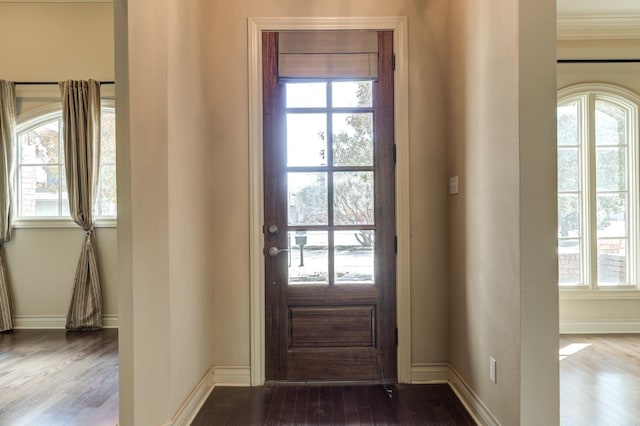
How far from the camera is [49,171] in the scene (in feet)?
12.4

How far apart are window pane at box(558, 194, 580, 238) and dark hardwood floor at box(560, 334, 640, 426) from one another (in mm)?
1051

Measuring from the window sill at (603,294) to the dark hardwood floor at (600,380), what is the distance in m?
0.37

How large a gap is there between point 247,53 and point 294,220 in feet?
4.05

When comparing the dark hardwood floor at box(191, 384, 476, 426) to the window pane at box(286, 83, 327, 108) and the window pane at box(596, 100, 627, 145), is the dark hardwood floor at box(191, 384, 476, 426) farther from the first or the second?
the window pane at box(596, 100, 627, 145)

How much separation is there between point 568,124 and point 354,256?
9.29 ft

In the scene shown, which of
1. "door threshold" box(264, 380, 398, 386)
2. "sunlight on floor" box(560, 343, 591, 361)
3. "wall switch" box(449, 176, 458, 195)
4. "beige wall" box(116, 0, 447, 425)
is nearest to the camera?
"beige wall" box(116, 0, 447, 425)

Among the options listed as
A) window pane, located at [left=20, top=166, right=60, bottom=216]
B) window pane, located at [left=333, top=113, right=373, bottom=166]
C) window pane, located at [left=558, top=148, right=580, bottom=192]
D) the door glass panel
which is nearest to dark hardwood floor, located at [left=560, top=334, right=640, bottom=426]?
window pane, located at [left=558, top=148, right=580, bottom=192]

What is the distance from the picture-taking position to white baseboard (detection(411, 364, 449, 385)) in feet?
8.04

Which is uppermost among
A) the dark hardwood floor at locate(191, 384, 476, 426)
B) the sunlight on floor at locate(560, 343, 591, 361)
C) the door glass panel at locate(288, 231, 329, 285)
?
the door glass panel at locate(288, 231, 329, 285)

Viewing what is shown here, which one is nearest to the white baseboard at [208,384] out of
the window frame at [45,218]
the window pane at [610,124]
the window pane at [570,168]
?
the window frame at [45,218]

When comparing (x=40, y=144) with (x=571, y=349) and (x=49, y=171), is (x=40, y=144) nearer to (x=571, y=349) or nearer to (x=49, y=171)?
(x=49, y=171)

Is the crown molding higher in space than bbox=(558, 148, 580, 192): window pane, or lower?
higher

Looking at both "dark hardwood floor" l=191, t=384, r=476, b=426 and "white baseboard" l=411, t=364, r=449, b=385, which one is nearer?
"dark hardwood floor" l=191, t=384, r=476, b=426

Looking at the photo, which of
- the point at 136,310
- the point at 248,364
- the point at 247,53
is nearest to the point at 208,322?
the point at 248,364
